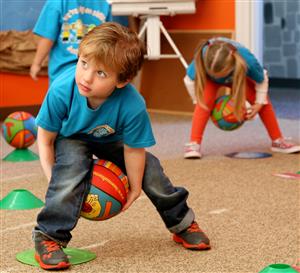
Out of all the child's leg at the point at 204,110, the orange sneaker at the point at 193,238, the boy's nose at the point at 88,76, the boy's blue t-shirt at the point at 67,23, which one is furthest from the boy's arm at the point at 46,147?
the child's leg at the point at 204,110

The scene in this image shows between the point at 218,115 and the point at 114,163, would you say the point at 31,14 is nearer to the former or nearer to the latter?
the point at 218,115

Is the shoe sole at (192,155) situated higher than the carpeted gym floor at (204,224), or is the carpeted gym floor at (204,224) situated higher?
the carpeted gym floor at (204,224)

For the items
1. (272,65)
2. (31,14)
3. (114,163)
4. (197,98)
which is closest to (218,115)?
(197,98)

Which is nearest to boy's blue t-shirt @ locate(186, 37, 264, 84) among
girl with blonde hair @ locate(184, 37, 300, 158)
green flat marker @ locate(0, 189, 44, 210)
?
girl with blonde hair @ locate(184, 37, 300, 158)

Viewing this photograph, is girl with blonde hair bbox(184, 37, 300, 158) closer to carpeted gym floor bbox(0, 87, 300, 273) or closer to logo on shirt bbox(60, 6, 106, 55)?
carpeted gym floor bbox(0, 87, 300, 273)

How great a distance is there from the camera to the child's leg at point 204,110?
356 centimetres

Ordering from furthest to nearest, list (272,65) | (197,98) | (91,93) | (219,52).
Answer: (272,65) → (197,98) → (219,52) → (91,93)

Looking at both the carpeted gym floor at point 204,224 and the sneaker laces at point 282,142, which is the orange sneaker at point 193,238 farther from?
the sneaker laces at point 282,142

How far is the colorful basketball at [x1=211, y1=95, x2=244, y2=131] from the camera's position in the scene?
3.45 meters

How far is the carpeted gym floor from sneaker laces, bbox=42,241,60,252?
0.06m

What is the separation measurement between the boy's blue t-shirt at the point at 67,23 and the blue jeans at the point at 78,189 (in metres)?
1.41

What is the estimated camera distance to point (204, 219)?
2.38 meters

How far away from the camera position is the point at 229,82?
138 inches

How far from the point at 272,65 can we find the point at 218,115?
4.16 m
